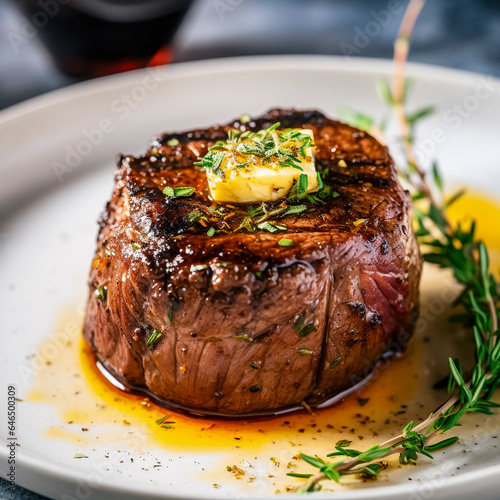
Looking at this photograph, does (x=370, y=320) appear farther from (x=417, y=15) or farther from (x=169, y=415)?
(x=417, y=15)

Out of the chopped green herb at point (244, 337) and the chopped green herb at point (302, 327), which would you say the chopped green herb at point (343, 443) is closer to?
the chopped green herb at point (302, 327)

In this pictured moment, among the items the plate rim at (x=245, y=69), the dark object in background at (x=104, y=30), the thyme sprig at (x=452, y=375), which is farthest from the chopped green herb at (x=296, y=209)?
the dark object in background at (x=104, y=30)

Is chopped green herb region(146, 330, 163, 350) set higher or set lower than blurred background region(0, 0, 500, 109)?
lower

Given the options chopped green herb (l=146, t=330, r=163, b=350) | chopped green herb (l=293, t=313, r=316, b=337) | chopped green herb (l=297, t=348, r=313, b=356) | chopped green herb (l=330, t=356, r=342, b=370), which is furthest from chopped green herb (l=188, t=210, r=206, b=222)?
chopped green herb (l=330, t=356, r=342, b=370)

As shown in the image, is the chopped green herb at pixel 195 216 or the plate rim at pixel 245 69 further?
the plate rim at pixel 245 69

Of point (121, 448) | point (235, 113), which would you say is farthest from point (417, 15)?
point (121, 448)

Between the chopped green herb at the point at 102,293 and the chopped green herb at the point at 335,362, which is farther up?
the chopped green herb at the point at 102,293

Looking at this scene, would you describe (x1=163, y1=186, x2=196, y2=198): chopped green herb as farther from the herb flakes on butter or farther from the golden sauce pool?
the golden sauce pool
